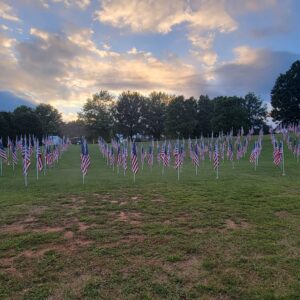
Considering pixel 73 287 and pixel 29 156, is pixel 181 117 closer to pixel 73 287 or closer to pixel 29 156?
pixel 29 156

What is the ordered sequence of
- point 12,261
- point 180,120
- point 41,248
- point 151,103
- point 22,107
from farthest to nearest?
point 151,103 → point 22,107 → point 180,120 → point 41,248 → point 12,261

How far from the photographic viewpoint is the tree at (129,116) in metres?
98.1

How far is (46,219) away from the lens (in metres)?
11.5

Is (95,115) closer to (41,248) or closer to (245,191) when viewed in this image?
(245,191)

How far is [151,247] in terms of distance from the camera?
344 inches

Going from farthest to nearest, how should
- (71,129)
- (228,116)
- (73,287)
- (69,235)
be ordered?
(71,129), (228,116), (69,235), (73,287)

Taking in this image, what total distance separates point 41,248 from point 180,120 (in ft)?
235

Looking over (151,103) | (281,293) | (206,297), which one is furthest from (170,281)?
(151,103)

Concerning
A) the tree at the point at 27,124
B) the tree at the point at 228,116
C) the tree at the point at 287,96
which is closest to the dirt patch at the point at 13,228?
the tree at the point at 287,96

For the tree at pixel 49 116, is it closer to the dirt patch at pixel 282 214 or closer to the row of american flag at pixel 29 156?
the row of american flag at pixel 29 156

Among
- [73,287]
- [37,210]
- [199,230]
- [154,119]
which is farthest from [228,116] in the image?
[73,287]

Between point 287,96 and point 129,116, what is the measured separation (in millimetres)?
47533

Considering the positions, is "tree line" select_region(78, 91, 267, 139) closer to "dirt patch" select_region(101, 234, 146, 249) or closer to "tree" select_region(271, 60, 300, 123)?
"tree" select_region(271, 60, 300, 123)

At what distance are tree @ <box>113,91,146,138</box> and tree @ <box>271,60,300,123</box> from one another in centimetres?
4273
